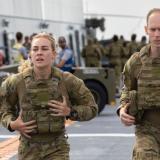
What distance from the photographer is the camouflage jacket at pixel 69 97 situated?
5355 mm

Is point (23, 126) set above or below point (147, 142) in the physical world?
above

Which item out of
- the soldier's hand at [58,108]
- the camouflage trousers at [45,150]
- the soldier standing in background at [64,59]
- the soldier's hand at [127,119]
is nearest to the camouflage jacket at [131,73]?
the soldier's hand at [127,119]

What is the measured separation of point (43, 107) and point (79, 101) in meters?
0.32

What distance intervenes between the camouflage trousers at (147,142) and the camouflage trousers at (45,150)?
20.9 inches

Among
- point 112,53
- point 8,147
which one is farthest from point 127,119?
point 112,53

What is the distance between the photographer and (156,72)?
5.41 meters

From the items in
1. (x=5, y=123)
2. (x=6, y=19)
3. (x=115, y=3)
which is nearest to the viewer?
(x=5, y=123)

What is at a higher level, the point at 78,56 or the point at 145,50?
the point at 145,50

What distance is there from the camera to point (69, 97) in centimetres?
543

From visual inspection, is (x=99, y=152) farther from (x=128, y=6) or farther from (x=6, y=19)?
(x=128, y=6)

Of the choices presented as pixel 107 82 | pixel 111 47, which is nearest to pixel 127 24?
pixel 111 47

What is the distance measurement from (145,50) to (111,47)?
19374 millimetres

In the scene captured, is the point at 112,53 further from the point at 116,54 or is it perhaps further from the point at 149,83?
the point at 149,83

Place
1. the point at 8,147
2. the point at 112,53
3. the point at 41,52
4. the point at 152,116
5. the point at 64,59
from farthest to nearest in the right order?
the point at 112,53, the point at 64,59, the point at 8,147, the point at 152,116, the point at 41,52
